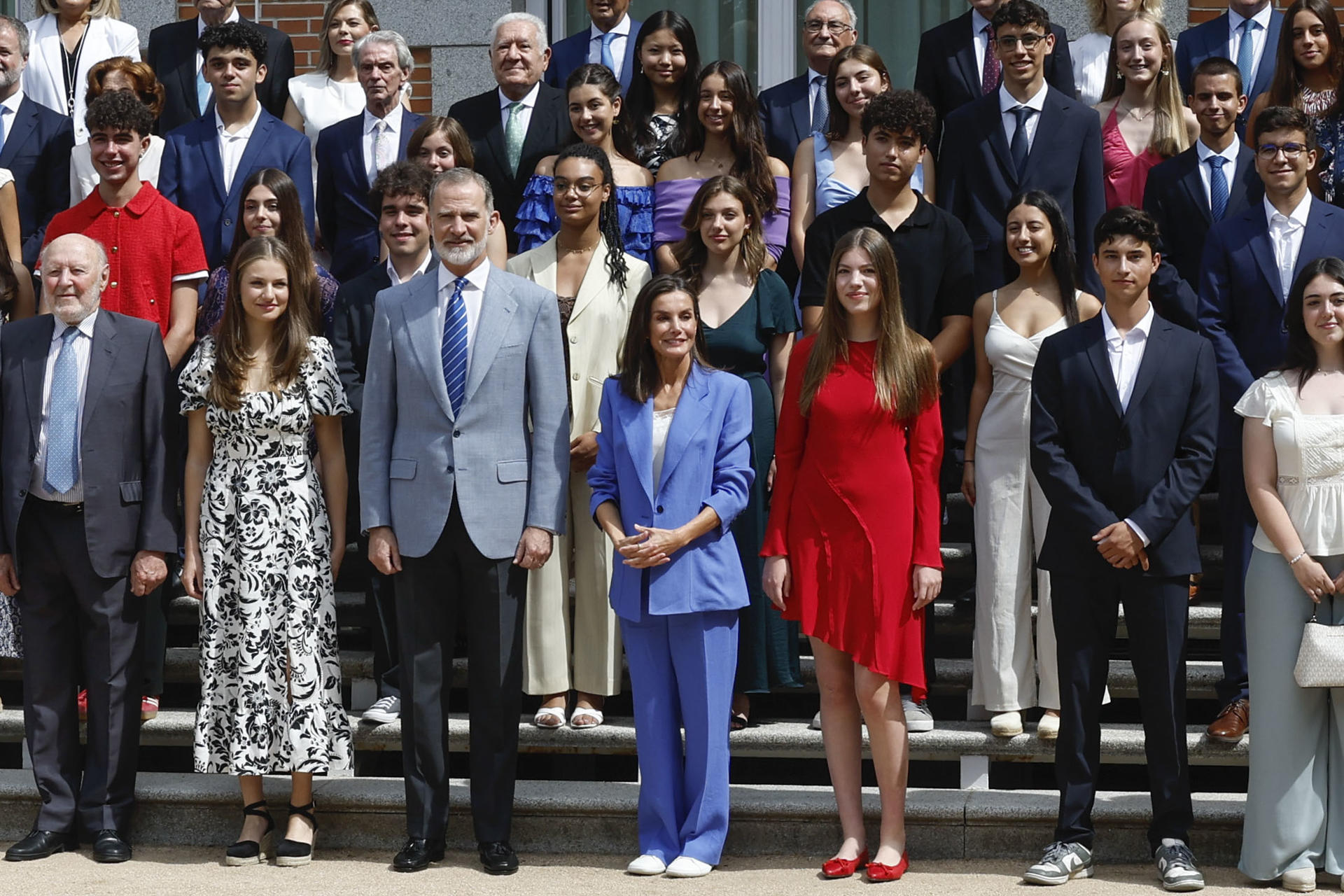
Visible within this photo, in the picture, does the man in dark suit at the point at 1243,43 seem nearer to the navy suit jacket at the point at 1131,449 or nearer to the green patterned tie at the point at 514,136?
the navy suit jacket at the point at 1131,449

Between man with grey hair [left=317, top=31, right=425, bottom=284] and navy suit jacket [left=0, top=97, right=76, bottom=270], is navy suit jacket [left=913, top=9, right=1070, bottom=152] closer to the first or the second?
man with grey hair [left=317, top=31, right=425, bottom=284]

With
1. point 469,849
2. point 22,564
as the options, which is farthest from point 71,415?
point 469,849

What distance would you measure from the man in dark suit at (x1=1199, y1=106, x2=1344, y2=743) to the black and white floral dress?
3.13m

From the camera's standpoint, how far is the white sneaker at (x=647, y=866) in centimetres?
544

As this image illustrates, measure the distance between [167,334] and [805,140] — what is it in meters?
2.72

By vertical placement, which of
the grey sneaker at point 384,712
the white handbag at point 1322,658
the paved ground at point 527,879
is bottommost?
the paved ground at point 527,879

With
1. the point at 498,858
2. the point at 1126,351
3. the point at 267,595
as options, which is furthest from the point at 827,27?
the point at 498,858

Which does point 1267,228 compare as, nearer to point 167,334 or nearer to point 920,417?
point 920,417

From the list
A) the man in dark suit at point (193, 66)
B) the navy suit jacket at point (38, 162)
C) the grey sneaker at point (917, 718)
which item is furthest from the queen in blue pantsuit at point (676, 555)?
the man in dark suit at point (193, 66)

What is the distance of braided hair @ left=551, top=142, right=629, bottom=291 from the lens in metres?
6.38

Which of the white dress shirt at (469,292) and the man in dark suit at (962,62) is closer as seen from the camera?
the white dress shirt at (469,292)

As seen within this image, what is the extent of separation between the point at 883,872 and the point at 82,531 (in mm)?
2944

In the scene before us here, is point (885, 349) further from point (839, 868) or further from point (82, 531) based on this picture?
point (82, 531)

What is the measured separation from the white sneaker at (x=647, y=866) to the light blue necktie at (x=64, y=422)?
2.32 m
